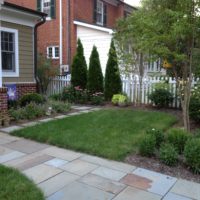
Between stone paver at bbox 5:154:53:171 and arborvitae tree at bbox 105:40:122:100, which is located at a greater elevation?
arborvitae tree at bbox 105:40:122:100

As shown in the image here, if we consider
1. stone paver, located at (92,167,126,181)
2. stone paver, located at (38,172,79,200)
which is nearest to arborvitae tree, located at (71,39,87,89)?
stone paver, located at (92,167,126,181)

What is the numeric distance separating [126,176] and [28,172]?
55.4 inches

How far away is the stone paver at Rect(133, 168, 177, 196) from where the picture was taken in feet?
11.5

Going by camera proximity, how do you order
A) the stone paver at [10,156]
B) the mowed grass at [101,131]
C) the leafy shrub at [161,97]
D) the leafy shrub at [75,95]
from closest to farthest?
the stone paver at [10,156]
the mowed grass at [101,131]
the leafy shrub at [161,97]
the leafy shrub at [75,95]

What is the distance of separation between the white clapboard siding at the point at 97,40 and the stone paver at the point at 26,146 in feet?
29.1

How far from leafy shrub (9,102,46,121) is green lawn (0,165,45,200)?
12.2 ft

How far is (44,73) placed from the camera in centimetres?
1195

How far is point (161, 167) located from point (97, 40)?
1054 centimetres

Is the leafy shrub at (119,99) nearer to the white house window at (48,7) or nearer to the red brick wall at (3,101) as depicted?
the red brick wall at (3,101)

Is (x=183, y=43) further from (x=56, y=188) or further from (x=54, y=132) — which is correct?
(x=56, y=188)

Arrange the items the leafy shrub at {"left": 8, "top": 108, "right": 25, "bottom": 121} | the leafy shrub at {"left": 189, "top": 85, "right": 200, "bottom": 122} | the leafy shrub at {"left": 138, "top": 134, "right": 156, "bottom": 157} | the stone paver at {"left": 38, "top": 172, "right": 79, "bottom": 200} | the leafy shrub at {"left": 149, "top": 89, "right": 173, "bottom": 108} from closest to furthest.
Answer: the stone paver at {"left": 38, "top": 172, "right": 79, "bottom": 200} → the leafy shrub at {"left": 138, "top": 134, "right": 156, "bottom": 157} → the leafy shrub at {"left": 189, "top": 85, "right": 200, "bottom": 122} → the leafy shrub at {"left": 8, "top": 108, "right": 25, "bottom": 121} → the leafy shrub at {"left": 149, "top": 89, "right": 173, "bottom": 108}

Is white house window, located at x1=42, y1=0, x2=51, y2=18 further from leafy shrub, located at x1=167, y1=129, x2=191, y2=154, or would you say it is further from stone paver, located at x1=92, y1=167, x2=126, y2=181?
stone paver, located at x1=92, y1=167, x2=126, y2=181

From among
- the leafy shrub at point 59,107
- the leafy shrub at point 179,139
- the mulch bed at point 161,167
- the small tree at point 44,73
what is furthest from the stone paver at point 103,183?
the small tree at point 44,73

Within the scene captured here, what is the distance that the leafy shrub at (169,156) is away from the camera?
171 inches
